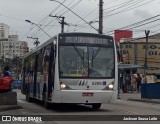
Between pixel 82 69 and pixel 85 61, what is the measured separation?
37cm

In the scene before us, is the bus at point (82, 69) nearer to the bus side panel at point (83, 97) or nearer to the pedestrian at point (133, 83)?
the bus side panel at point (83, 97)

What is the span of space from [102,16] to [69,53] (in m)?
21.5

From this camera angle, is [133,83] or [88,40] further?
[133,83]

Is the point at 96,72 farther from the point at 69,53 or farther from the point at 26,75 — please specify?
the point at 26,75

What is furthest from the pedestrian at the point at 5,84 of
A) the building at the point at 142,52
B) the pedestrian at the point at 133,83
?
the building at the point at 142,52

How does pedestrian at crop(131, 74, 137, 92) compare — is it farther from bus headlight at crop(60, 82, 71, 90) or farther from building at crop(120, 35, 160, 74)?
building at crop(120, 35, 160, 74)

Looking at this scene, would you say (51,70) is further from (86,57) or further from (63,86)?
(86,57)

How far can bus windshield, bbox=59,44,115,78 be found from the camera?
1969cm

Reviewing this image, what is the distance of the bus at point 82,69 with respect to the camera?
1952 centimetres

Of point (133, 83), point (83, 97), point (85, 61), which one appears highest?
point (85, 61)

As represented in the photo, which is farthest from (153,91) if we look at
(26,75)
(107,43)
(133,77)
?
(133,77)

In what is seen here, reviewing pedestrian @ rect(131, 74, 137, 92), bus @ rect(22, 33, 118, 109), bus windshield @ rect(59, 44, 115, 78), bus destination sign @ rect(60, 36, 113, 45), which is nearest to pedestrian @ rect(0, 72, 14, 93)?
bus @ rect(22, 33, 118, 109)

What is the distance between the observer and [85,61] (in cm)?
1989

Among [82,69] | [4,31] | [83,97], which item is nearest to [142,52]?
[4,31]
